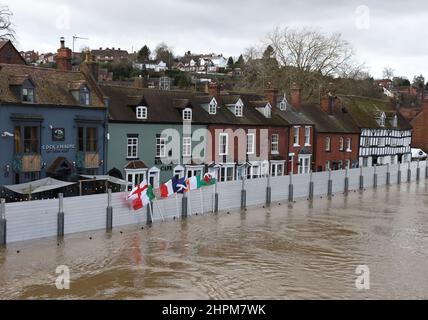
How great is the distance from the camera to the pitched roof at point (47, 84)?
2812cm

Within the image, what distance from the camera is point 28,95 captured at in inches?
1121

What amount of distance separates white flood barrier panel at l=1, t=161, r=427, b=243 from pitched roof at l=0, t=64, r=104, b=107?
789 cm

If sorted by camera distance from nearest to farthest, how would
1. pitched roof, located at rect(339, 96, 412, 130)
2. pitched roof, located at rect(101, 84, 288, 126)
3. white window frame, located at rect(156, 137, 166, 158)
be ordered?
pitched roof, located at rect(101, 84, 288, 126) → white window frame, located at rect(156, 137, 166, 158) → pitched roof, located at rect(339, 96, 412, 130)

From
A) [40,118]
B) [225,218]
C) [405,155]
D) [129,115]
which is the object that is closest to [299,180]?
[225,218]

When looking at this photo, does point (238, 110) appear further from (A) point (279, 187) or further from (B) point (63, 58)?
(B) point (63, 58)

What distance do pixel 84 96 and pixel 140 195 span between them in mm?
9291

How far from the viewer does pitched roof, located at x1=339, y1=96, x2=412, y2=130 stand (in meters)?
54.6

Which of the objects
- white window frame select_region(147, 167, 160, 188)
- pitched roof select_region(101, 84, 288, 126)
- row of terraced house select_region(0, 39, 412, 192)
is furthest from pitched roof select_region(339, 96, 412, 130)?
white window frame select_region(147, 167, 160, 188)

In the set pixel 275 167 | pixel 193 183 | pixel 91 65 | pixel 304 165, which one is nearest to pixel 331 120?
pixel 304 165

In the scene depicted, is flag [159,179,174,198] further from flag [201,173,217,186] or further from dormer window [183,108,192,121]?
dormer window [183,108,192,121]

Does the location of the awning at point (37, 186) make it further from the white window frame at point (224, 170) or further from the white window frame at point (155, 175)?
the white window frame at point (224, 170)

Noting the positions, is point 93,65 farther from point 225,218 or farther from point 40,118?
point 225,218
